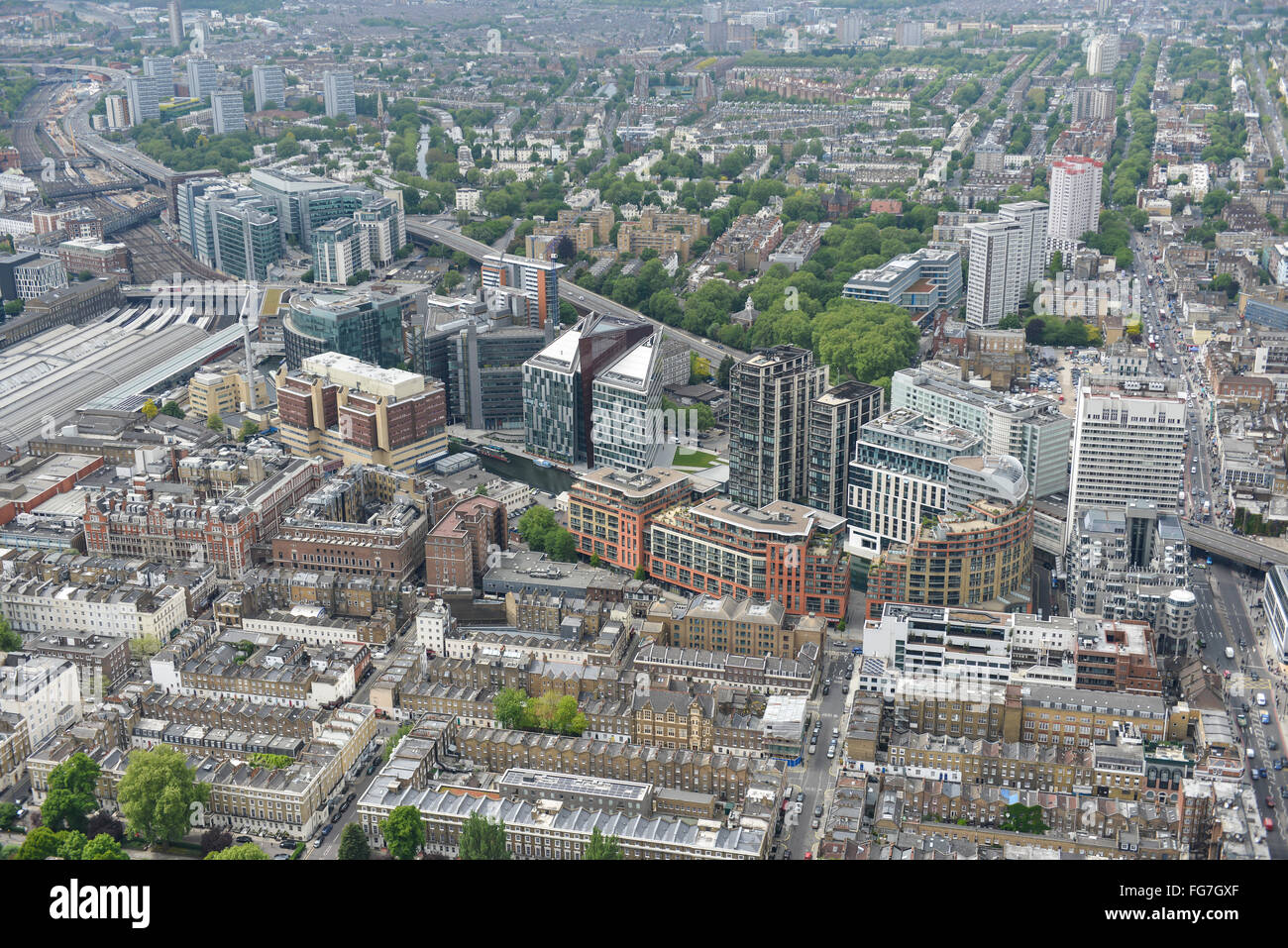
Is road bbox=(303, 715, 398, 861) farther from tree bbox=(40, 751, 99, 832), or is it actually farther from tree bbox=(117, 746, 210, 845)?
tree bbox=(40, 751, 99, 832)

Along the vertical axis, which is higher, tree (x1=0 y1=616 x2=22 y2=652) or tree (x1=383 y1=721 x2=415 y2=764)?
tree (x1=0 y1=616 x2=22 y2=652)

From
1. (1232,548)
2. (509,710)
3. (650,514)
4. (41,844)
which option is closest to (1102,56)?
(1232,548)

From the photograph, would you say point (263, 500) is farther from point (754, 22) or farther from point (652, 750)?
point (754, 22)

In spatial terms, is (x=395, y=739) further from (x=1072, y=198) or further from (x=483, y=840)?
(x=1072, y=198)

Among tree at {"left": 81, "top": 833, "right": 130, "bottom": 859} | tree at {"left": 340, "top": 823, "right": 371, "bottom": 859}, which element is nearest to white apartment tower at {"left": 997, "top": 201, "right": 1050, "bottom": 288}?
tree at {"left": 340, "top": 823, "right": 371, "bottom": 859}

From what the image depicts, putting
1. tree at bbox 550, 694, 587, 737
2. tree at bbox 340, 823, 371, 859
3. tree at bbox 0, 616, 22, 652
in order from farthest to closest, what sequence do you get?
tree at bbox 0, 616, 22, 652
tree at bbox 550, 694, 587, 737
tree at bbox 340, 823, 371, 859

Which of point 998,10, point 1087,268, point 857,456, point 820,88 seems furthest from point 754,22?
point 857,456
